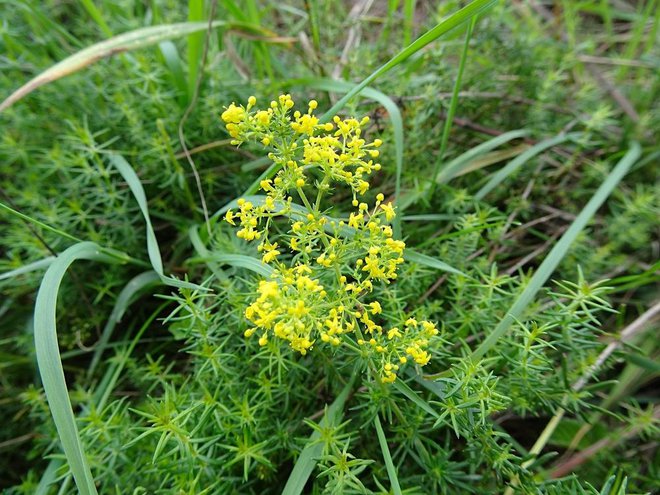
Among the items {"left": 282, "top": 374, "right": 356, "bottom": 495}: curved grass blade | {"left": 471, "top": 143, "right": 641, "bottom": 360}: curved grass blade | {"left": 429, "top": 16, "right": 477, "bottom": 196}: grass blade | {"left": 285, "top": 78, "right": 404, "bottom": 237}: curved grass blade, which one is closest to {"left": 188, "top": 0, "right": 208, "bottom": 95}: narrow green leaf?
{"left": 285, "top": 78, "right": 404, "bottom": 237}: curved grass blade

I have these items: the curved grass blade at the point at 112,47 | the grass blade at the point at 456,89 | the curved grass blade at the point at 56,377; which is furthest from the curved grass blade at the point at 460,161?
the curved grass blade at the point at 56,377

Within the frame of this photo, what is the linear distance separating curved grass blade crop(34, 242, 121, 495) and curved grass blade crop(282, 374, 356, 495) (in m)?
0.52

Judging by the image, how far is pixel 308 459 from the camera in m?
1.49

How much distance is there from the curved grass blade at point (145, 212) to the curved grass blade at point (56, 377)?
0.82 feet

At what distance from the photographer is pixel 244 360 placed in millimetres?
1727

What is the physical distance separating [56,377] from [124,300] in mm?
570

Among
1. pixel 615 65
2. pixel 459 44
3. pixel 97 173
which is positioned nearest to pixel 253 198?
pixel 97 173

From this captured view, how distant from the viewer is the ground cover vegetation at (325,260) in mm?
1394

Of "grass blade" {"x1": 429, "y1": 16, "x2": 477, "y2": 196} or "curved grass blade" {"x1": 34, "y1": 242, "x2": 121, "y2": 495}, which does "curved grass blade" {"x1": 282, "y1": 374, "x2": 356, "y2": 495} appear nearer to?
"curved grass blade" {"x1": 34, "y1": 242, "x2": 121, "y2": 495}

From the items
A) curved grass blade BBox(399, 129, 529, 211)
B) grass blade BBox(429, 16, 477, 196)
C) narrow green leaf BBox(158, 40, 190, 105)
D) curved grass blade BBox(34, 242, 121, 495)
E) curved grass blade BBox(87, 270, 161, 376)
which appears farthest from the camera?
narrow green leaf BBox(158, 40, 190, 105)

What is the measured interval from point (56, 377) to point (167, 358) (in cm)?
76

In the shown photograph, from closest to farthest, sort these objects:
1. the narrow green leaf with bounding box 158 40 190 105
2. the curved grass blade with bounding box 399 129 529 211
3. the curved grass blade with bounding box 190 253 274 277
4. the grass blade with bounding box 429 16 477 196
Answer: the curved grass blade with bounding box 190 253 274 277
the grass blade with bounding box 429 16 477 196
the curved grass blade with bounding box 399 129 529 211
the narrow green leaf with bounding box 158 40 190 105

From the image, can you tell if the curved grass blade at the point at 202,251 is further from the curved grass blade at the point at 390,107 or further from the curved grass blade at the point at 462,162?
the curved grass blade at the point at 462,162

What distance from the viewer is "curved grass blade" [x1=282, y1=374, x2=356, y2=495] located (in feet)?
4.76
